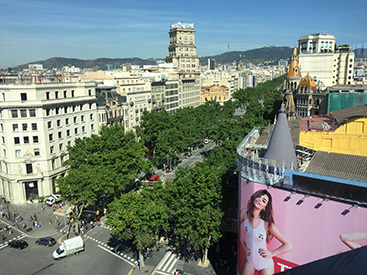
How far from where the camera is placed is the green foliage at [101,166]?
4697 cm

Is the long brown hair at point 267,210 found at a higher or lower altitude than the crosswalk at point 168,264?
higher

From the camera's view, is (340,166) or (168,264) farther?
(168,264)

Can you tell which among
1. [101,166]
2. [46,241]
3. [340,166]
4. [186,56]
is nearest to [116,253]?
[46,241]

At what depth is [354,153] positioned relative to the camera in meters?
31.2

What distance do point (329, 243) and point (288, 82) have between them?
4204 inches

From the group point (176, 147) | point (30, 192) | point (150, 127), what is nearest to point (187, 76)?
point (150, 127)

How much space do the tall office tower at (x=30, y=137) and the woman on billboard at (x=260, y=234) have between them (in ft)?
143

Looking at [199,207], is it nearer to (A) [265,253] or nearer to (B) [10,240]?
(A) [265,253]

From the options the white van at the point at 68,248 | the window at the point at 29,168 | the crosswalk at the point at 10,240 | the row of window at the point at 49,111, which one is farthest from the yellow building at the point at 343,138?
the window at the point at 29,168

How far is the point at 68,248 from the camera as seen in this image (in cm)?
4159

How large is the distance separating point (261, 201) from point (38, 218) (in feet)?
140

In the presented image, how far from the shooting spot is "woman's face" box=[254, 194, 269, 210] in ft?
90.0

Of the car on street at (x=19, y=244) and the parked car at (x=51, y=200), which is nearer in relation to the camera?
the car on street at (x=19, y=244)

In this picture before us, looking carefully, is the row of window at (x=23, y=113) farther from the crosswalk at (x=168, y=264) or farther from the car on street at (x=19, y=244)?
the crosswalk at (x=168, y=264)
